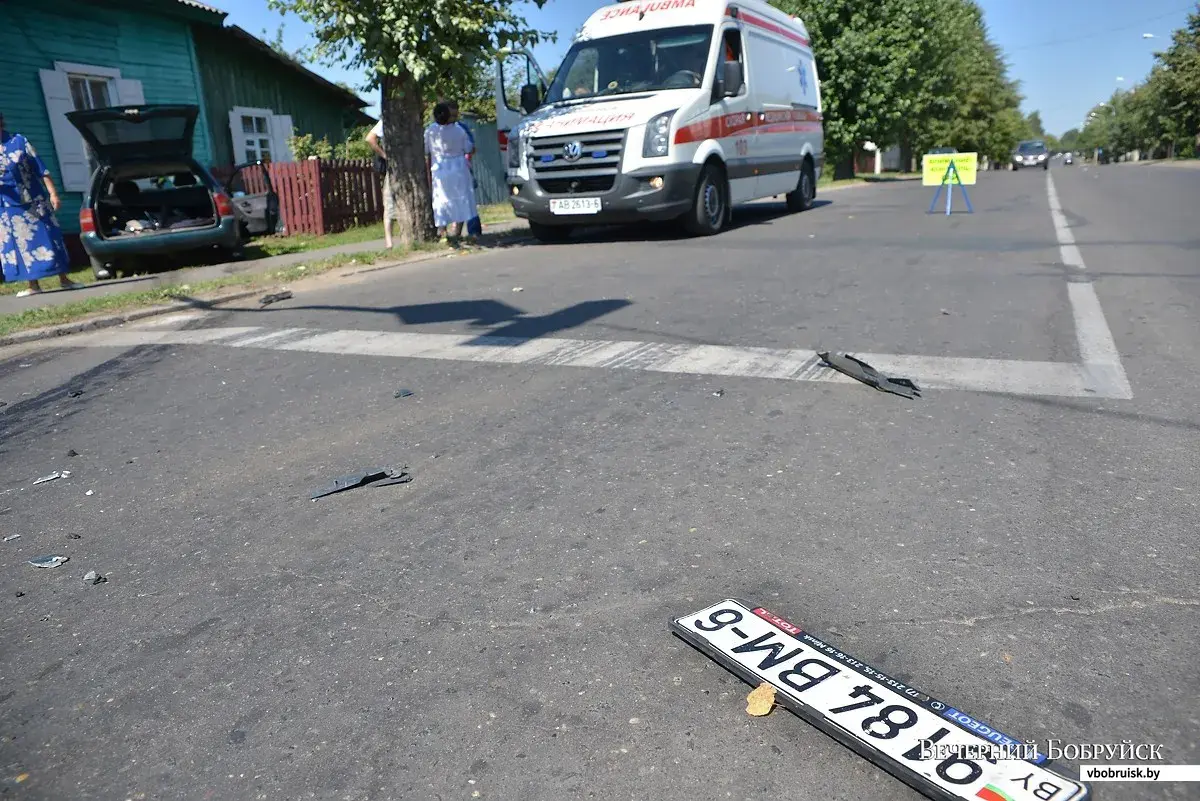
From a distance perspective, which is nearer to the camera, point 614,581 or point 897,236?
point 614,581

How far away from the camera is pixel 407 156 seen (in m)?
12.1

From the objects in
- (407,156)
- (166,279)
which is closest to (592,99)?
(407,156)

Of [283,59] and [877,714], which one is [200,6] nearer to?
[283,59]

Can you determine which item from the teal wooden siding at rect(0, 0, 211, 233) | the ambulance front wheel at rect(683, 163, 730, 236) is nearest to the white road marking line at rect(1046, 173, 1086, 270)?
the ambulance front wheel at rect(683, 163, 730, 236)

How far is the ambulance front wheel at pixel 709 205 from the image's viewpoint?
11929mm

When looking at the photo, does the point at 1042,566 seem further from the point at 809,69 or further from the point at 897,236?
the point at 809,69

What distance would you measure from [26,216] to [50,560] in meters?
7.93

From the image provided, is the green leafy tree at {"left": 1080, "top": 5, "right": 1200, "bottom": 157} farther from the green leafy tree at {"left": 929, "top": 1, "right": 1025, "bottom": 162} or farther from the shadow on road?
the shadow on road

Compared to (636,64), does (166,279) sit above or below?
below

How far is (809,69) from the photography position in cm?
1711

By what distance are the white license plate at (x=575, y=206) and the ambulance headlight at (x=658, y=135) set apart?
894 mm

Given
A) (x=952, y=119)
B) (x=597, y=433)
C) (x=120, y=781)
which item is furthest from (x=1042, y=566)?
(x=952, y=119)

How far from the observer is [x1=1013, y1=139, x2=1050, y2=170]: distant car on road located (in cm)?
5306

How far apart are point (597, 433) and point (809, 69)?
1508 centimetres
